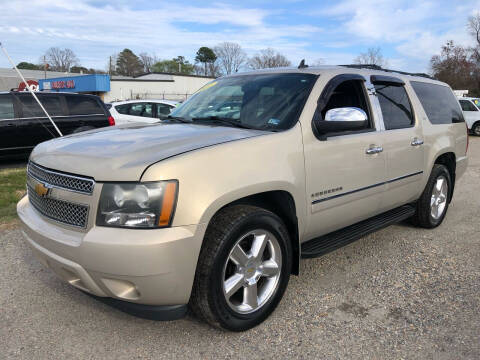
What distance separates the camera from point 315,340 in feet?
8.93

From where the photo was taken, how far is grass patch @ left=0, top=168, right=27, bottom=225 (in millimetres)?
5418

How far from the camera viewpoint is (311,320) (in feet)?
9.74

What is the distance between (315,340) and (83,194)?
176 centimetres

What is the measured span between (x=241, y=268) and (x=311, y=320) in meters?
0.70

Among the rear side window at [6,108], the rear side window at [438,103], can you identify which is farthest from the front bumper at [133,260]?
the rear side window at [6,108]

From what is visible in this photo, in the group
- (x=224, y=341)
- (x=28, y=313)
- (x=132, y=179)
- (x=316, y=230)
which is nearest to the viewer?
(x=132, y=179)

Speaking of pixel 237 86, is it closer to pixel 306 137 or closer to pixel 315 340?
pixel 306 137

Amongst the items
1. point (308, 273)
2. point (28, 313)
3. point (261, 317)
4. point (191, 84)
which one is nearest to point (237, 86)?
point (308, 273)

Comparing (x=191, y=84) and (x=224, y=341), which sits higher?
(x=191, y=84)

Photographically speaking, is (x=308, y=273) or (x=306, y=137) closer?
(x=306, y=137)

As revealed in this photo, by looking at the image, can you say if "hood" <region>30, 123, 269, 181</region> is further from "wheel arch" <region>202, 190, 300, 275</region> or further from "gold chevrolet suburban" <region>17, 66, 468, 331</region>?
"wheel arch" <region>202, 190, 300, 275</region>

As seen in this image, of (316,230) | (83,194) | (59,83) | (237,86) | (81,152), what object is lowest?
(316,230)

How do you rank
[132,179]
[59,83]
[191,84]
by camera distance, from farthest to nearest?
[191,84] < [59,83] < [132,179]

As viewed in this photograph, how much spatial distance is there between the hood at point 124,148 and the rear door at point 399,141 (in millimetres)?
1617
